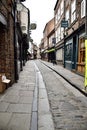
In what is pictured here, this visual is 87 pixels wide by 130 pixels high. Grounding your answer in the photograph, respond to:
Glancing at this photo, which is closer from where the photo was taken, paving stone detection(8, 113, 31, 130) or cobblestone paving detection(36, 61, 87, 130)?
paving stone detection(8, 113, 31, 130)

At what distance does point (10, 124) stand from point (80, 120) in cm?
171

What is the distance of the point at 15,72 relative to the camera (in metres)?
12.1

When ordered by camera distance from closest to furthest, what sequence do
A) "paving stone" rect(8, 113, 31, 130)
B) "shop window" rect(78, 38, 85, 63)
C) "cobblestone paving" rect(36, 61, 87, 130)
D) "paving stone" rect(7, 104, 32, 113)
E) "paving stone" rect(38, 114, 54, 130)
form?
"paving stone" rect(8, 113, 31, 130) → "paving stone" rect(38, 114, 54, 130) → "cobblestone paving" rect(36, 61, 87, 130) → "paving stone" rect(7, 104, 32, 113) → "shop window" rect(78, 38, 85, 63)

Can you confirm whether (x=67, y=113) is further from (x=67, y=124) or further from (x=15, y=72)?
(x=15, y=72)

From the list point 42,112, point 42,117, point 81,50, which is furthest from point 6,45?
point 81,50

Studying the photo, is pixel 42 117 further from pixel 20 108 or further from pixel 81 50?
pixel 81 50

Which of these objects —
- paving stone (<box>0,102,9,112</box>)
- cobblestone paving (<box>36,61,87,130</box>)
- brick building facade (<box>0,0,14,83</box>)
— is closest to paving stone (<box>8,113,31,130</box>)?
paving stone (<box>0,102,9,112</box>)

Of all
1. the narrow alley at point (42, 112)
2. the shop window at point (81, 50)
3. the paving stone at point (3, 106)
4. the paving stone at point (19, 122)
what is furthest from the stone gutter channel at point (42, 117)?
the shop window at point (81, 50)

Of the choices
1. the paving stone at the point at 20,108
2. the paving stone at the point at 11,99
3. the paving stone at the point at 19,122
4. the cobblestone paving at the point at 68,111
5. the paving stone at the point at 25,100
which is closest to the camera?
the paving stone at the point at 19,122

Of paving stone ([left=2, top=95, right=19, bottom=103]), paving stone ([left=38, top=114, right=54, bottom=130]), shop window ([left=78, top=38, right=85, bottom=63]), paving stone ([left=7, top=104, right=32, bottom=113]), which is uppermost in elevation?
shop window ([left=78, top=38, right=85, bottom=63])

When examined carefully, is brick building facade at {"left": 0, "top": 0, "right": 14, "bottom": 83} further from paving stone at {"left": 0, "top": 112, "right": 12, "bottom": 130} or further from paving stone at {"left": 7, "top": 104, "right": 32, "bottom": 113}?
paving stone at {"left": 0, "top": 112, "right": 12, "bottom": 130}

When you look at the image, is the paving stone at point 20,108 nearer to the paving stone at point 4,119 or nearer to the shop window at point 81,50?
the paving stone at point 4,119

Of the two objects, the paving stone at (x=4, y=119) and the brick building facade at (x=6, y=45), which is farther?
the brick building facade at (x=6, y=45)

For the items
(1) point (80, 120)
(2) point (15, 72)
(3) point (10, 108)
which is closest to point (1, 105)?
(3) point (10, 108)
